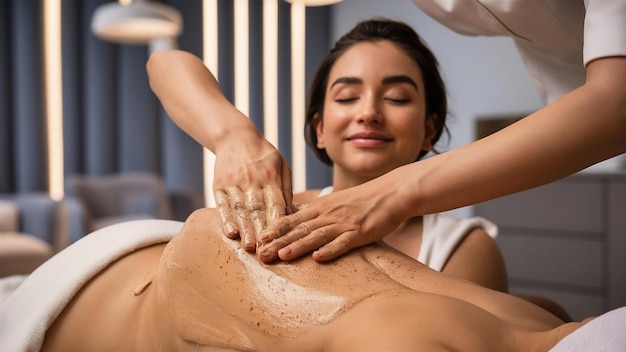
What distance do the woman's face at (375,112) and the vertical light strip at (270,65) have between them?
15.4 ft

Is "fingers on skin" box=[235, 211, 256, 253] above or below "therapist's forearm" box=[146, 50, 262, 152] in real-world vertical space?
below

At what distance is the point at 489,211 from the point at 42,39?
3.71 meters

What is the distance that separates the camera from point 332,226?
0.86 m

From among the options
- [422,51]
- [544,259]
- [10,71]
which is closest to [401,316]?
[422,51]

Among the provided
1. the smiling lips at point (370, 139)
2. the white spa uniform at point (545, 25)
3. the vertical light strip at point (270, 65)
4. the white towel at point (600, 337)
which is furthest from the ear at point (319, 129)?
the vertical light strip at point (270, 65)

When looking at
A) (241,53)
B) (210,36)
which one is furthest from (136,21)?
(241,53)

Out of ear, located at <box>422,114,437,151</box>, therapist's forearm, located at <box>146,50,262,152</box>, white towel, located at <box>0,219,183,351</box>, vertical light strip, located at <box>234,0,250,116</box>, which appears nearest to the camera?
white towel, located at <box>0,219,183,351</box>

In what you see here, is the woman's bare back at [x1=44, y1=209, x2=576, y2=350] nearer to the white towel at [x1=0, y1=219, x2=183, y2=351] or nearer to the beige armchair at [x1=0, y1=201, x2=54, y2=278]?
the white towel at [x1=0, y1=219, x2=183, y2=351]

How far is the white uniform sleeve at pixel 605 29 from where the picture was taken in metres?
0.83

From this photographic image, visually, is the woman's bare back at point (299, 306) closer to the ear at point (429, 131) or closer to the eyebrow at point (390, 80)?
the eyebrow at point (390, 80)

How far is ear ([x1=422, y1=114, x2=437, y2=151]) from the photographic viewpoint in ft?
5.48

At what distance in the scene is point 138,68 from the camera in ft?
17.1

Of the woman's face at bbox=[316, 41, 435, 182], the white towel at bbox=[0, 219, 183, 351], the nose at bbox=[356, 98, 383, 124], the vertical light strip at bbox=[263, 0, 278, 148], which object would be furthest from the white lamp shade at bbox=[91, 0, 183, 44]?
the white towel at bbox=[0, 219, 183, 351]

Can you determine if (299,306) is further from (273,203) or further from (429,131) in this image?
(429,131)
